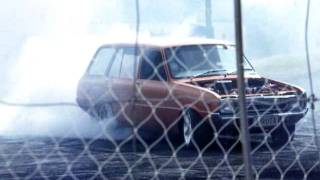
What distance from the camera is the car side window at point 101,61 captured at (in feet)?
33.7

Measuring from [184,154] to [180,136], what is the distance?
45 centimetres

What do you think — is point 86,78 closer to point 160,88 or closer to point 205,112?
point 160,88

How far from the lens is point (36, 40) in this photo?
17844 mm

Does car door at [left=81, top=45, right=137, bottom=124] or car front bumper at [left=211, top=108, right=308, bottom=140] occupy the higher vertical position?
car door at [left=81, top=45, right=137, bottom=124]

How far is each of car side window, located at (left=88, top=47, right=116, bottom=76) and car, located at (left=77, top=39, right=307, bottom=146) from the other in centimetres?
2

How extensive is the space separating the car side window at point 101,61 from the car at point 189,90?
22mm

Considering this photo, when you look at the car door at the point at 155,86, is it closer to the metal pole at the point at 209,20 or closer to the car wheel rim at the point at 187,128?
the car wheel rim at the point at 187,128

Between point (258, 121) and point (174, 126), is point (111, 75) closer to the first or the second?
point (174, 126)

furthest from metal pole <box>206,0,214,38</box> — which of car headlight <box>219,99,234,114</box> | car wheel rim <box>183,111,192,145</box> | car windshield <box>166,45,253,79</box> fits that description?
car headlight <box>219,99,234,114</box>

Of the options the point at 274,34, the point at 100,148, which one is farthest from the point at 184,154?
the point at 274,34

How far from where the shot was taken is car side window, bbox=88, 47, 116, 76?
10.3m

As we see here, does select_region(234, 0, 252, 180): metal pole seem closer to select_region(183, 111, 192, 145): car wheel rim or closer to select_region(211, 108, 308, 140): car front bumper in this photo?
select_region(211, 108, 308, 140): car front bumper

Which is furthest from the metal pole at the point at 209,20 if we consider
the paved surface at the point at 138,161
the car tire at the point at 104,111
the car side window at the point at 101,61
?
the car tire at the point at 104,111

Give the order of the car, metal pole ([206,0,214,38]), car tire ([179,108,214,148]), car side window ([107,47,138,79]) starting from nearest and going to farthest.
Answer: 1. car tire ([179,108,214,148])
2. the car
3. car side window ([107,47,138,79])
4. metal pole ([206,0,214,38])
